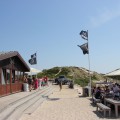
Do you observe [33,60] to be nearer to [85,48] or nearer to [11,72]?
[11,72]

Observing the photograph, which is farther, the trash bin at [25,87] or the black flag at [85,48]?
the trash bin at [25,87]

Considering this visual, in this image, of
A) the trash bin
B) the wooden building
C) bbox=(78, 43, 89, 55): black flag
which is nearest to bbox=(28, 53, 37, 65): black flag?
the wooden building

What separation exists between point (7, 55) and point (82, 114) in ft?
34.2

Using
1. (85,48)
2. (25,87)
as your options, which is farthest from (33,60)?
(85,48)

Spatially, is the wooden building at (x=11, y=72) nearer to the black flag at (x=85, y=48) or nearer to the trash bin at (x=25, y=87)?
the trash bin at (x=25, y=87)

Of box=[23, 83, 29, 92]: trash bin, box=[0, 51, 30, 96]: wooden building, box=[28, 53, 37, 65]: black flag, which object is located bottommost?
box=[23, 83, 29, 92]: trash bin

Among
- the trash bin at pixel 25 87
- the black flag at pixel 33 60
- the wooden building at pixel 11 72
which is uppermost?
the black flag at pixel 33 60

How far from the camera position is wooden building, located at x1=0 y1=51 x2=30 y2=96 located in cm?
2420

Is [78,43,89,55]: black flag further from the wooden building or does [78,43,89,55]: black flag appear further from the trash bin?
the trash bin

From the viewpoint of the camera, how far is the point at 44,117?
48.7 ft

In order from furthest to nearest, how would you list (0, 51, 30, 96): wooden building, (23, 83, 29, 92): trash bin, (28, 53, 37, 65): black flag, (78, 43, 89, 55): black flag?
(28, 53, 37, 65): black flag → (23, 83, 29, 92): trash bin → (78, 43, 89, 55): black flag → (0, 51, 30, 96): wooden building

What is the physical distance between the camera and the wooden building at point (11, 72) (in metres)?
24.2

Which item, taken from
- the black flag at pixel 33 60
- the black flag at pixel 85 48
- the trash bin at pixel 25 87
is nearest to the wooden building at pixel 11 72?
the trash bin at pixel 25 87

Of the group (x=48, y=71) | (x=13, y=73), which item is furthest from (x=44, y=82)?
(x=48, y=71)
